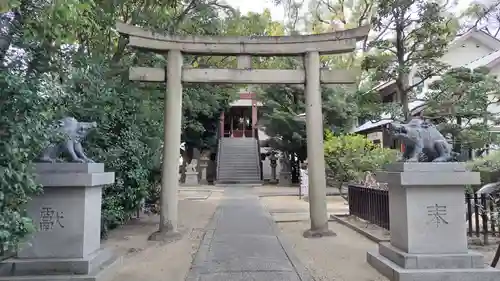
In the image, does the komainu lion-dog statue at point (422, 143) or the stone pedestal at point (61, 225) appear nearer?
the stone pedestal at point (61, 225)

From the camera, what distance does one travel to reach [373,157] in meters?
13.5

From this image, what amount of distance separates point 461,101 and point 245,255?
282 inches

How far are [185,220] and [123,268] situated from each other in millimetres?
5331

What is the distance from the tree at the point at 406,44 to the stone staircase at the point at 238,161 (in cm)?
1710

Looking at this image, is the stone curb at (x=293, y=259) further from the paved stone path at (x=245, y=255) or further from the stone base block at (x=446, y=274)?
the stone base block at (x=446, y=274)

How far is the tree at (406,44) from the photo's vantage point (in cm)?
1000

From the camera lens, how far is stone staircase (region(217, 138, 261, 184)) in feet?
88.1

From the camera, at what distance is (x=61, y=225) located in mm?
5062

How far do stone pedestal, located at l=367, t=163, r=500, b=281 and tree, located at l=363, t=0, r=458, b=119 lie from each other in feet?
16.0

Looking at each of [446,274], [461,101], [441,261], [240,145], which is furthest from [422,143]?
[240,145]

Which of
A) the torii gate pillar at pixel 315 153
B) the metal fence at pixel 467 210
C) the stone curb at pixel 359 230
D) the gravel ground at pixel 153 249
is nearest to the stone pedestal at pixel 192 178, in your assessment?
the gravel ground at pixel 153 249

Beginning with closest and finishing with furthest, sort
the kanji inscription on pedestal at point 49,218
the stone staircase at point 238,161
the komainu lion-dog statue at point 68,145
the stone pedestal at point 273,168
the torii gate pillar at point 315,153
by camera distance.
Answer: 1. the kanji inscription on pedestal at point 49,218
2. the komainu lion-dog statue at point 68,145
3. the torii gate pillar at point 315,153
4. the stone staircase at point 238,161
5. the stone pedestal at point 273,168

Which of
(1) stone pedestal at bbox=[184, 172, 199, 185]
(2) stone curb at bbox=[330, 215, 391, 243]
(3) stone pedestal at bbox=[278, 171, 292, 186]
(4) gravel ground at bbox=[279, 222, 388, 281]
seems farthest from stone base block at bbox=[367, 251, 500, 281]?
(1) stone pedestal at bbox=[184, 172, 199, 185]

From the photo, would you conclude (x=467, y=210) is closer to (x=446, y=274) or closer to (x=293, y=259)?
(x=446, y=274)
